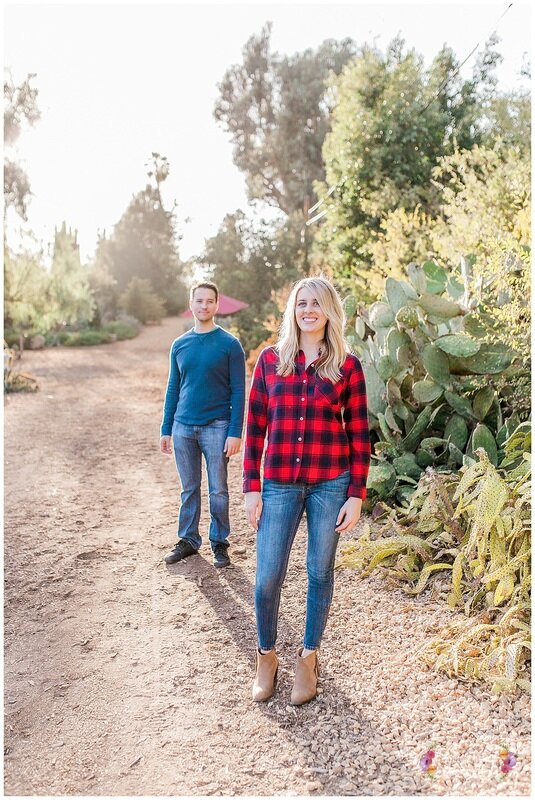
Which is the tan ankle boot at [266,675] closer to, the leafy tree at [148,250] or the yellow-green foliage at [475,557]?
the yellow-green foliage at [475,557]

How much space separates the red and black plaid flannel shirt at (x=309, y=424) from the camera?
281 centimetres

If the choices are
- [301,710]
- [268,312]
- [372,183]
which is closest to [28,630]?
[301,710]

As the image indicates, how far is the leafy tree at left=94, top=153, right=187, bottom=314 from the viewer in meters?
41.1

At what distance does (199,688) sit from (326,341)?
1.67m

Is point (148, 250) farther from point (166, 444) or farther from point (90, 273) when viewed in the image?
point (166, 444)

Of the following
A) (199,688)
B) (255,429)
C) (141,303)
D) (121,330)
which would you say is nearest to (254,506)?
(255,429)

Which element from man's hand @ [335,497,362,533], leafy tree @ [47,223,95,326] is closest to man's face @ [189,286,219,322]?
man's hand @ [335,497,362,533]

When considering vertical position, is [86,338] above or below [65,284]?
below

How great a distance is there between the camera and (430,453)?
206 inches

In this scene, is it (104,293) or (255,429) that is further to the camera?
(104,293)

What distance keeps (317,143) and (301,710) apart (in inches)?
961

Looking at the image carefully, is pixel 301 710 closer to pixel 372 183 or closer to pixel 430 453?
pixel 430 453

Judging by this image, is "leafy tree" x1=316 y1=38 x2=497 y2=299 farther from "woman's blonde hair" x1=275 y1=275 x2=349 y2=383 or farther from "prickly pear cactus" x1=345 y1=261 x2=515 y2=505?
"woman's blonde hair" x1=275 y1=275 x2=349 y2=383

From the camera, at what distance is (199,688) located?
10.3ft
